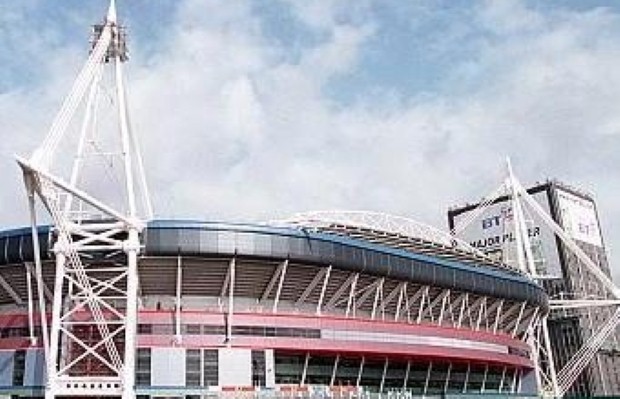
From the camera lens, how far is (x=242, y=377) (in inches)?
2362

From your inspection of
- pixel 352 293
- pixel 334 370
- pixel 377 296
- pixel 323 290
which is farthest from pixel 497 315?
pixel 323 290

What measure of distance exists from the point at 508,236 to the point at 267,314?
90852mm

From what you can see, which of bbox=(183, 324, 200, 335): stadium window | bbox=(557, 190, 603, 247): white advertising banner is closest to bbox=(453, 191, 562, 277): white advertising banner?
bbox=(557, 190, 603, 247): white advertising banner

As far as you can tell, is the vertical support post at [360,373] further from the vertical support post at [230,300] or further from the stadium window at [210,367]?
the stadium window at [210,367]

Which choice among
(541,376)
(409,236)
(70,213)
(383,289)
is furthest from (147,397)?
(541,376)

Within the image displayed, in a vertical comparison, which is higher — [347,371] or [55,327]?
[55,327]

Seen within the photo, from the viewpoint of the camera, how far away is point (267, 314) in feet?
204

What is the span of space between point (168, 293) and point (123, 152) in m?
13.1

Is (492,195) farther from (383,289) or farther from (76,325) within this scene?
(76,325)

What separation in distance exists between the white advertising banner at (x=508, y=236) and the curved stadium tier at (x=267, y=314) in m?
65.0

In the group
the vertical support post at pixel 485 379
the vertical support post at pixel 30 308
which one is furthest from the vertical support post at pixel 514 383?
the vertical support post at pixel 30 308

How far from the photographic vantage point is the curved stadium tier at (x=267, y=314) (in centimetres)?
5950

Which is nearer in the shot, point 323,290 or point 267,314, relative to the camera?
point 267,314

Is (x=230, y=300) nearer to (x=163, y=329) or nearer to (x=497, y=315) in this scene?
(x=163, y=329)
